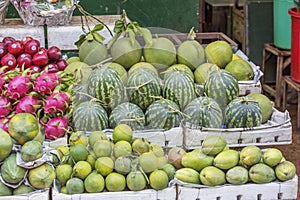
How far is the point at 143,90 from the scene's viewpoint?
6.97 feet

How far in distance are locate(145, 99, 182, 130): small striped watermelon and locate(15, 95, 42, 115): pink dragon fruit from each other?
0.40 metres

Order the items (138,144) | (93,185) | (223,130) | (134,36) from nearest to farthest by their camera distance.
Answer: (93,185) < (138,144) < (223,130) < (134,36)

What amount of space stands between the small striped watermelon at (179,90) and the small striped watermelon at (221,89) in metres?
0.07

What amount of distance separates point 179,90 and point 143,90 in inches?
5.2

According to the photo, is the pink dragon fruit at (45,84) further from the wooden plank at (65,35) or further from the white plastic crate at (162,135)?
the wooden plank at (65,35)

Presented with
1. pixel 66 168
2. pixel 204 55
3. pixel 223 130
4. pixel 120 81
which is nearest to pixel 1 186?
pixel 66 168

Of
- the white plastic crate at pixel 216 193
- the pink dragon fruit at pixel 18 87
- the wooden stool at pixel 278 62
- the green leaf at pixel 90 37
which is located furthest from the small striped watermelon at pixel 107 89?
the wooden stool at pixel 278 62

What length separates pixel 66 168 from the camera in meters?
1.80

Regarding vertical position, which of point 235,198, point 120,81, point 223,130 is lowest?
point 235,198

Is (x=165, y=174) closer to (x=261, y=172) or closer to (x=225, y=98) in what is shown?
(x=261, y=172)

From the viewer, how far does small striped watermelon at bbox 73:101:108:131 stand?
6.64ft

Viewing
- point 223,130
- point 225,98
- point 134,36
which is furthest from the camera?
point 134,36

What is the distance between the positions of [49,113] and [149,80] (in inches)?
14.8

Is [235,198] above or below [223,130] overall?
below
